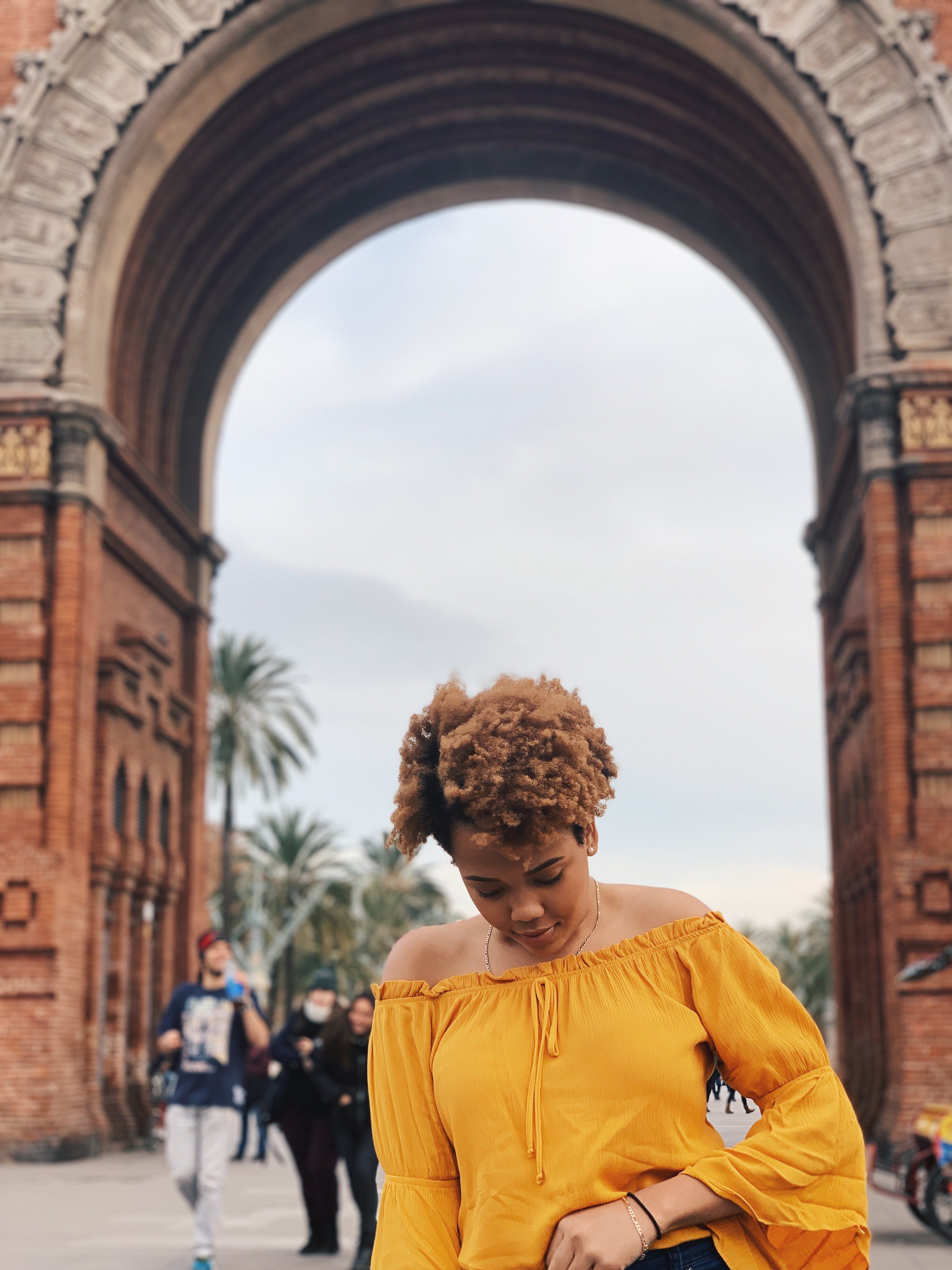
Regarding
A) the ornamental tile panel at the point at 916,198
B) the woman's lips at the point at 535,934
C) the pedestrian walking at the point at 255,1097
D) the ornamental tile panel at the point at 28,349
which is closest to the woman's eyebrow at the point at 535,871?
the woman's lips at the point at 535,934

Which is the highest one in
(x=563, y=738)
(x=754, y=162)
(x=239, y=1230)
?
(x=754, y=162)

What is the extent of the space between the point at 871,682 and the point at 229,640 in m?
27.1

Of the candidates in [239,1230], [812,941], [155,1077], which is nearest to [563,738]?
[239,1230]

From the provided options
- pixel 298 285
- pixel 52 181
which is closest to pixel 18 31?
pixel 52 181

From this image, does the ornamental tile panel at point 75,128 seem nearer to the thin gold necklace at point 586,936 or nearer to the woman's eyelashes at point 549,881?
the thin gold necklace at point 586,936

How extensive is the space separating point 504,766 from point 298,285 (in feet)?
84.2

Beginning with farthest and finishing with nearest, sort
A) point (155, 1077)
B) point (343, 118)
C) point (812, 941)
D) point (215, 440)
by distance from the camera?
point (812, 941) → point (215, 440) → point (343, 118) → point (155, 1077)

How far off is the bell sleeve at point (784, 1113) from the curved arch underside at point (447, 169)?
19957 mm

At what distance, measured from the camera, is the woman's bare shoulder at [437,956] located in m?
2.79

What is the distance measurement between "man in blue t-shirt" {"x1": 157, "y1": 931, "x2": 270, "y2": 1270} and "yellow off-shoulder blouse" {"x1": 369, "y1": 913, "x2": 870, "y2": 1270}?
6558 millimetres

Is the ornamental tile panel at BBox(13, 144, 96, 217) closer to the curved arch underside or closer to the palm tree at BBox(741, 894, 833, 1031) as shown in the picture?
the curved arch underside

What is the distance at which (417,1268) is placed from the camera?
255cm

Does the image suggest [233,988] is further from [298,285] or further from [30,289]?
[298,285]

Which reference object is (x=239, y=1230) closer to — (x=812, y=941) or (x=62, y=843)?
(x=62, y=843)
